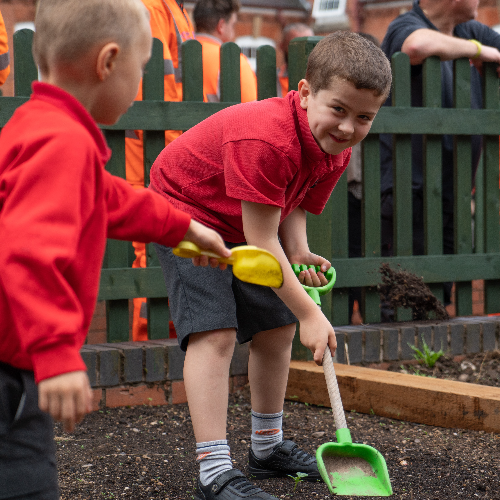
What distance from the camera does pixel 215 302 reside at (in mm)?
2055

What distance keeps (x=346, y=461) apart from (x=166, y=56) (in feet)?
7.04

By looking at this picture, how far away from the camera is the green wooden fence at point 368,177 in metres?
3.06

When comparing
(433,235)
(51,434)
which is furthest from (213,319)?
(433,235)

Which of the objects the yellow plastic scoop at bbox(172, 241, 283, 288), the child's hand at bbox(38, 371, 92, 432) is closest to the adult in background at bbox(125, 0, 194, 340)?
the yellow plastic scoop at bbox(172, 241, 283, 288)

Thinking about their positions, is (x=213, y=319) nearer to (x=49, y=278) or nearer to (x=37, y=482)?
(x=37, y=482)

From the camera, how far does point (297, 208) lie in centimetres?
237

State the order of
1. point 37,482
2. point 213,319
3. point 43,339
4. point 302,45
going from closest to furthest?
point 43,339, point 37,482, point 213,319, point 302,45

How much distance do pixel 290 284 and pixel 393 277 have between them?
66.2 inches

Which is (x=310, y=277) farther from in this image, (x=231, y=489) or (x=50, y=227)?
(x=50, y=227)

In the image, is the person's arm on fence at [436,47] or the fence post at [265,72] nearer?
the fence post at [265,72]

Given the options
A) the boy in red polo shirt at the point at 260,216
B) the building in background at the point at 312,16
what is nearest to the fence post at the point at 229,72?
the boy in red polo shirt at the point at 260,216

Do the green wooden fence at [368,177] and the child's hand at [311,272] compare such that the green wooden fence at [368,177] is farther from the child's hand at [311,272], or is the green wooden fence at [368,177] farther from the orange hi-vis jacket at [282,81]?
the child's hand at [311,272]

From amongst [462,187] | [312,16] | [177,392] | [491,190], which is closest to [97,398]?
[177,392]

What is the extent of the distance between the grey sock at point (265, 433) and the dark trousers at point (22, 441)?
114 cm
